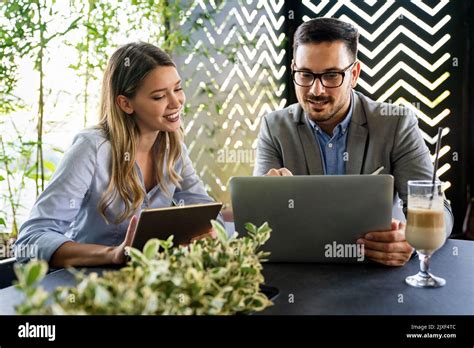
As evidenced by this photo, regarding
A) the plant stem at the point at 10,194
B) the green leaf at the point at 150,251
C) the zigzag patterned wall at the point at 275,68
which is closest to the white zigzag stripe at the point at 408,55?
the zigzag patterned wall at the point at 275,68

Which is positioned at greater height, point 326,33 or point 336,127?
point 326,33

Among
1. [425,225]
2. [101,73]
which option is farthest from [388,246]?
[101,73]

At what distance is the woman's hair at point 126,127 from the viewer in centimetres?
172

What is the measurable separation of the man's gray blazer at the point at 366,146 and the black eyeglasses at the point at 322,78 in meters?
0.14

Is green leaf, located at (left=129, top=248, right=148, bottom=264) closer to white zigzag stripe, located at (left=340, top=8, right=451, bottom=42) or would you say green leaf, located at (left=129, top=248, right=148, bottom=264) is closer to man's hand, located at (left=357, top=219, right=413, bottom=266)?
man's hand, located at (left=357, top=219, right=413, bottom=266)

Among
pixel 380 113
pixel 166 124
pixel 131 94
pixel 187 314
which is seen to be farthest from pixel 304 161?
pixel 187 314

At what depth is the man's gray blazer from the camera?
194 cm

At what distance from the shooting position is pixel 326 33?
2.00 m

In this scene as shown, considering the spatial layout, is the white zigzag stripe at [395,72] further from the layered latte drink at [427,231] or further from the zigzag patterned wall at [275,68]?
the layered latte drink at [427,231]

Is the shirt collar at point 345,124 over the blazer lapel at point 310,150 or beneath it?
over

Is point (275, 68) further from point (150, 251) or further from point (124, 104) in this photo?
point (150, 251)

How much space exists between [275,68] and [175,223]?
2.29m

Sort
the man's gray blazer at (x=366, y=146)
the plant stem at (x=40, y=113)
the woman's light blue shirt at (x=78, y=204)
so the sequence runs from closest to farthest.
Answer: the woman's light blue shirt at (x=78, y=204), the man's gray blazer at (x=366, y=146), the plant stem at (x=40, y=113)

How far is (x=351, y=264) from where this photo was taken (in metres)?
1.35
